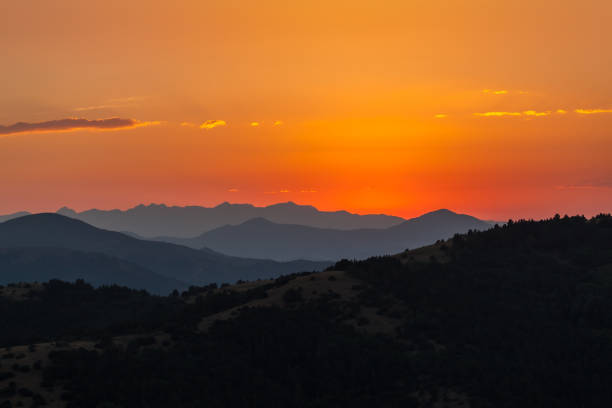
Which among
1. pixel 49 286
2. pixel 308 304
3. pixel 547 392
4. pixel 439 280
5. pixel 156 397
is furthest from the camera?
pixel 49 286

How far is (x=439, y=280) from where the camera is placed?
86.6 meters

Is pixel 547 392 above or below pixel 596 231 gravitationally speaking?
below

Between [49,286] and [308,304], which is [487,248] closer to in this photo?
[308,304]

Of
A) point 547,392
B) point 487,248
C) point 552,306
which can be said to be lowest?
point 547,392

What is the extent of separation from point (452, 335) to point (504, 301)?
13.9 metres

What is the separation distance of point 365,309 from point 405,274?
525 inches

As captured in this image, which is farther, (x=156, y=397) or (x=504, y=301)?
(x=504, y=301)

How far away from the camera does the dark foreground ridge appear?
54656mm

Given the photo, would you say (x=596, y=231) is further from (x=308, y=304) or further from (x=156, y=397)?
(x=156, y=397)

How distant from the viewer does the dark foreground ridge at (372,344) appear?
5466 centimetres

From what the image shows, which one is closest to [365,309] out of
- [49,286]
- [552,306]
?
[552,306]

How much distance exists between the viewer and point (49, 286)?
12038cm

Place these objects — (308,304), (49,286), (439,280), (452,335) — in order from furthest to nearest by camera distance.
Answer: (49,286), (439,280), (308,304), (452,335)

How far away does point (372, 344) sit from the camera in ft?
213
